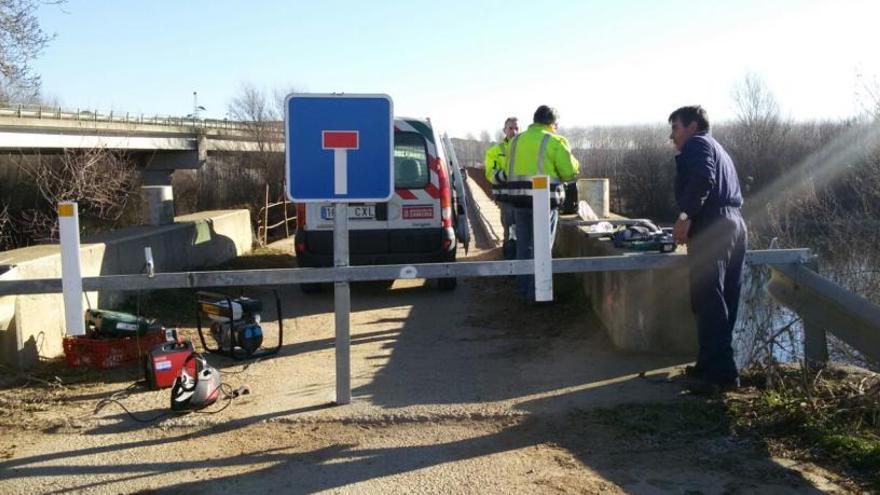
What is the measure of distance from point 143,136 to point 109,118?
6.90 ft

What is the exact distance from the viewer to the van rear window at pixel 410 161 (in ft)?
31.5

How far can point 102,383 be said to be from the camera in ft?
19.7

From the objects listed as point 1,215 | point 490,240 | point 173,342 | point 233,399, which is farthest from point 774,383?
point 1,215

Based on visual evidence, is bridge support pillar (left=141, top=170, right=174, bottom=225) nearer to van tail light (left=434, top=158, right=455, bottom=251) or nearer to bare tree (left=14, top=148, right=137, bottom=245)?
van tail light (left=434, top=158, right=455, bottom=251)

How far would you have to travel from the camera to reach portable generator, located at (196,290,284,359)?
6.64m

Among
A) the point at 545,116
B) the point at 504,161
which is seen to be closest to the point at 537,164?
the point at 545,116

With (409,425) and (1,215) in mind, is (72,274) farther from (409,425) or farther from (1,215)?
(1,215)

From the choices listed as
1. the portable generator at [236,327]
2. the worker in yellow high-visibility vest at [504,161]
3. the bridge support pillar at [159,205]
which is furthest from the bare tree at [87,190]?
the portable generator at [236,327]

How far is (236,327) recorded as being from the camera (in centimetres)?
665

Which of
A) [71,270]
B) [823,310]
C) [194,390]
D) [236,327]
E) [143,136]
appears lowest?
[194,390]

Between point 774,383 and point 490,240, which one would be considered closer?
point 774,383

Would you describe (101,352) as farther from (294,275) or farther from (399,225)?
(399,225)

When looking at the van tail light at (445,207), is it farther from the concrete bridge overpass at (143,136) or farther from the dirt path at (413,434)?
the concrete bridge overpass at (143,136)

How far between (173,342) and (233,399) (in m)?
0.79
